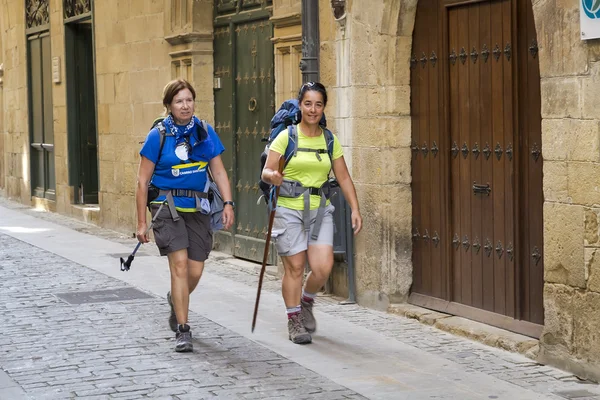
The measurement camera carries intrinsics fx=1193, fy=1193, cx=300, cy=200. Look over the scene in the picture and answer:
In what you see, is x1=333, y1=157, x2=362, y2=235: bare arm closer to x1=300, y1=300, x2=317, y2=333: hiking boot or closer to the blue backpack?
the blue backpack

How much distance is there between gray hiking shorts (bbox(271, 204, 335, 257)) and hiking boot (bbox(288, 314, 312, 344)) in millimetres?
433

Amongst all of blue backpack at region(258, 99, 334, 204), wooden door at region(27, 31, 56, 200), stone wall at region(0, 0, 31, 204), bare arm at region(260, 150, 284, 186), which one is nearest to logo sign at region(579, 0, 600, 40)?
blue backpack at region(258, 99, 334, 204)

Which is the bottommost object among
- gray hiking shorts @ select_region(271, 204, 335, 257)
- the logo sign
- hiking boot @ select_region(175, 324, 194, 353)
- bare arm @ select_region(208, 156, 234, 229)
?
hiking boot @ select_region(175, 324, 194, 353)

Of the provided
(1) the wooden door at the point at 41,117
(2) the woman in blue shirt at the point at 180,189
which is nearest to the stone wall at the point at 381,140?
(2) the woman in blue shirt at the point at 180,189

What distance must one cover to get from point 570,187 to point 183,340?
8.55 feet

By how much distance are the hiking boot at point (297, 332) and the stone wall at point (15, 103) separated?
1352cm

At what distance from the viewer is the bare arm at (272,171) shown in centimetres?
754

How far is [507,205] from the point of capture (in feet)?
26.0

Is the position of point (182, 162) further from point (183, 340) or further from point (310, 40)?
point (310, 40)

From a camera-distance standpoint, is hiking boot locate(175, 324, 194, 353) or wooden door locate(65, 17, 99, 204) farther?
wooden door locate(65, 17, 99, 204)

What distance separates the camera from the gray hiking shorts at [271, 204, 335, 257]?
307 inches

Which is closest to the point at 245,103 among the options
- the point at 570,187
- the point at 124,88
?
the point at 124,88

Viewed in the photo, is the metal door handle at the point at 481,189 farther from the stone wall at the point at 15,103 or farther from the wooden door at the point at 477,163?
the stone wall at the point at 15,103

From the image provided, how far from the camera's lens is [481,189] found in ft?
27.0
